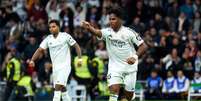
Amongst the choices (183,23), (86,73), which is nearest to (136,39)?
(86,73)

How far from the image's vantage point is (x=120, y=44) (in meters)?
17.4

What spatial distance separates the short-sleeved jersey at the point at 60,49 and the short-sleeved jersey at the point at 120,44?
2.50m

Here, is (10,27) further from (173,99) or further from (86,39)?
(173,99)

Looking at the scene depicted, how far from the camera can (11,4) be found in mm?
31828

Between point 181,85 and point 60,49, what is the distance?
7.71 meters

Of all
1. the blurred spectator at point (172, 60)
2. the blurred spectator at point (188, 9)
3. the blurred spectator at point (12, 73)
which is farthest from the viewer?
the blurred spectator at point (188, 9)

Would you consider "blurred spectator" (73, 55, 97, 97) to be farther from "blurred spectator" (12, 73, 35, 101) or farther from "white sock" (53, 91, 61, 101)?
"white sock" (53, 91, 61, 101)

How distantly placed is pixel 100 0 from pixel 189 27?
446cm

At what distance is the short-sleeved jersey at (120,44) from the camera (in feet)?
57.1

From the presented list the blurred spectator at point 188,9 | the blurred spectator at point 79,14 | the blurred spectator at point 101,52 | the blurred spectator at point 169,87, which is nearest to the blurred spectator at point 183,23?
the blurred spectator at point 188,9

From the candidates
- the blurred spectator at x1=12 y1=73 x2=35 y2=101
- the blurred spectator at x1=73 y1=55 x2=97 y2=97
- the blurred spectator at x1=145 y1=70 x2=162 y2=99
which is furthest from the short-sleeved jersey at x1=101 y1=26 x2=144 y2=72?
the blurred spectator at x1=145 y1=70 x2=162 y2=99

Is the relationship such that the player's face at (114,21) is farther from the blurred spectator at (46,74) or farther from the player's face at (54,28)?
the blurred spectator at (46,74)

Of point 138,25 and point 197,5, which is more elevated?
point 197,5

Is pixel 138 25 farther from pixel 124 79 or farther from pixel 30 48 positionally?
pixel 124 79
